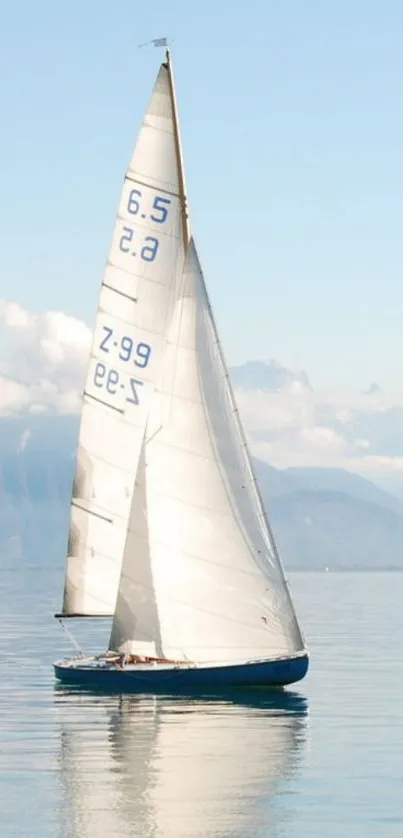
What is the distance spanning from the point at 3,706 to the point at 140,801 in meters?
22.3

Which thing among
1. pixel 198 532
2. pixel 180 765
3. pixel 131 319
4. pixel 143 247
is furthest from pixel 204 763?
pixel 143 247

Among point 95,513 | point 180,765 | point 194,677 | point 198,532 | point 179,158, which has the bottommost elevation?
point 194,677

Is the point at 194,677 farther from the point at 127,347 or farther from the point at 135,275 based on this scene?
the point at 135,275

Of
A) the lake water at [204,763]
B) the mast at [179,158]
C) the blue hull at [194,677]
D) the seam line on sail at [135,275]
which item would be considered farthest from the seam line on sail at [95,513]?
the mast at [179,158]

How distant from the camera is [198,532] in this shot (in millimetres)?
60469

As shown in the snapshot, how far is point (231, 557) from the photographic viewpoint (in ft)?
197

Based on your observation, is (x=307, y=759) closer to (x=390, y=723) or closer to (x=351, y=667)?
(x=390, y=723)

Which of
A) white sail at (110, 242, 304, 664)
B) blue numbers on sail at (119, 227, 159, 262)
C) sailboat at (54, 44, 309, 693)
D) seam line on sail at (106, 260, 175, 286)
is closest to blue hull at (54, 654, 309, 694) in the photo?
sailboat at (54, 44, 309, 693)

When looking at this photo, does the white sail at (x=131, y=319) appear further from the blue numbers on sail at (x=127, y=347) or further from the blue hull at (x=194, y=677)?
the blue hull at (x=194, y=677)

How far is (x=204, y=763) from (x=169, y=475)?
61.0ft

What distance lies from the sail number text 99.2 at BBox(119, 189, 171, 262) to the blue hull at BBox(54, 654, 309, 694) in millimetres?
13733

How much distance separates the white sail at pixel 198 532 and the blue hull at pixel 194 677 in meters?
0.74

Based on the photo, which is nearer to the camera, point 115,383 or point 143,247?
point 143,247

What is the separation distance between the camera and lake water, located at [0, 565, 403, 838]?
35.7m
